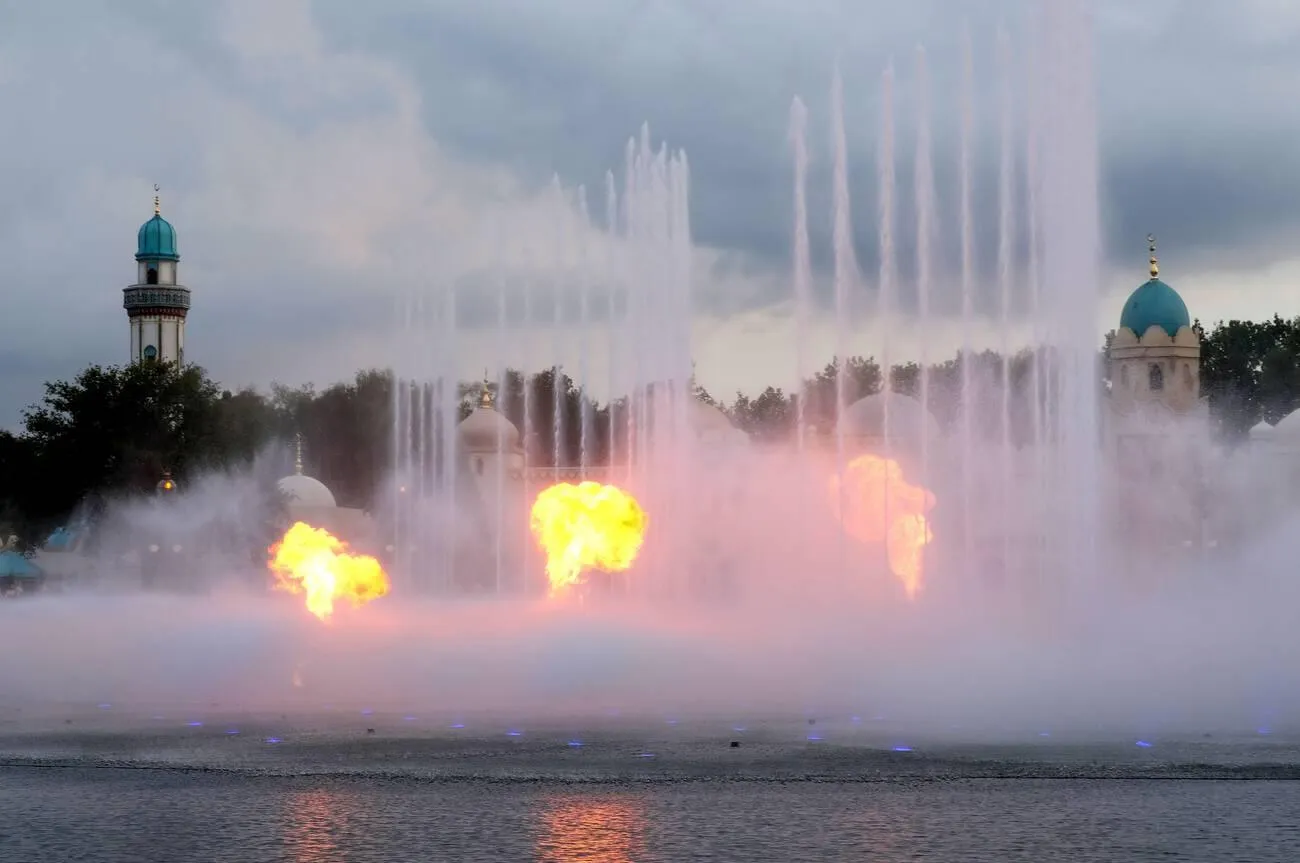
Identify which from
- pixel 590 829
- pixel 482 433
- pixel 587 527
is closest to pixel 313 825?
pixel 590 829

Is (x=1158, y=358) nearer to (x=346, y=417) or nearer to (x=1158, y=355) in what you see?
(x=1158, y=355)

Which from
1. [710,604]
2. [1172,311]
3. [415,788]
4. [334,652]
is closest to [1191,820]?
[415,788]

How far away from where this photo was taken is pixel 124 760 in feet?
77.0

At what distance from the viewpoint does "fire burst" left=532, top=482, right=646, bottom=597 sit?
49.3 meters

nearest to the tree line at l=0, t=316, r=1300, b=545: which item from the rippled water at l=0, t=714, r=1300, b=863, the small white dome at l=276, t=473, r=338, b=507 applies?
the small white dome at l=276, t=473, r=338, b=507

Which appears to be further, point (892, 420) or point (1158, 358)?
point (1158, 358)

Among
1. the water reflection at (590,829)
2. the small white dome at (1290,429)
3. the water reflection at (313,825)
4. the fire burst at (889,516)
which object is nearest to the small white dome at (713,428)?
the fire burst at (889,516)

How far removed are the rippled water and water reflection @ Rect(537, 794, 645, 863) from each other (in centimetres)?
4

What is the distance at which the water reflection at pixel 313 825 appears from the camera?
17.0 metres

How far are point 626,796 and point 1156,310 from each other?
89810mm

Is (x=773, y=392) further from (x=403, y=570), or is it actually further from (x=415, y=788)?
(x=415, y=788)

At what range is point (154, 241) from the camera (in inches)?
5153

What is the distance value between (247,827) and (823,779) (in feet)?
21.7

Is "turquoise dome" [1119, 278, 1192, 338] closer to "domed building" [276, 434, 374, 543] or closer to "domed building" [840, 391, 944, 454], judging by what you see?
"domed building" [840, 391, 944, 454]
